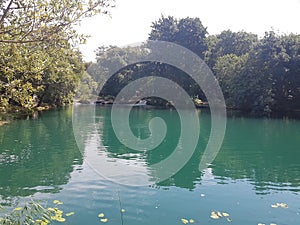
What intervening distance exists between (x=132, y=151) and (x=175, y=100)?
3071 cm

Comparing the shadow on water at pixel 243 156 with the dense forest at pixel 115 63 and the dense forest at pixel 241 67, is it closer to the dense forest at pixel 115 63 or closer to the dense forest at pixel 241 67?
the dense forest at pixel 115 63

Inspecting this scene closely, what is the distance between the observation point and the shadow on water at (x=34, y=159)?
988 centimetres

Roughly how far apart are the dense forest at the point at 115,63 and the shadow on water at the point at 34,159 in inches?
88.1

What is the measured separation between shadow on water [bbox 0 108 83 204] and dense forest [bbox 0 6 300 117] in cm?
224

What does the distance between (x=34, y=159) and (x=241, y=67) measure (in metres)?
28.2

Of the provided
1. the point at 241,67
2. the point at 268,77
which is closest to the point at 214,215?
the point at 268,77

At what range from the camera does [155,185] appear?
33.5ft

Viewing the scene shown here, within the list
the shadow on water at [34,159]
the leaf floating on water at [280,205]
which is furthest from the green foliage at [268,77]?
the leaf floating on water at [280,205]

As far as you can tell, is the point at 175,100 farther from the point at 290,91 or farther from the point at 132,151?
the point at 132,151

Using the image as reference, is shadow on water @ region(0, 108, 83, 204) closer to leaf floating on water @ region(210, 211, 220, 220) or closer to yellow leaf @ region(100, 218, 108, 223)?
yellow leaf @ region(100, 218, 108, 223)

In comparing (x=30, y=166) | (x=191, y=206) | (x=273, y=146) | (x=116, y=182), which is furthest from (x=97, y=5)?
(x=273, y=146)

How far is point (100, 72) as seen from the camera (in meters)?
61.4

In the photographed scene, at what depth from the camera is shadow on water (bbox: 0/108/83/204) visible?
9875 mm

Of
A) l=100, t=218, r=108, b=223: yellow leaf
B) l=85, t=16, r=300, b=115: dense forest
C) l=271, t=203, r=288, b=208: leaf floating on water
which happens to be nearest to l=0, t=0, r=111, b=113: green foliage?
l=100, t=218, r=108, b=223: yellow leaf
